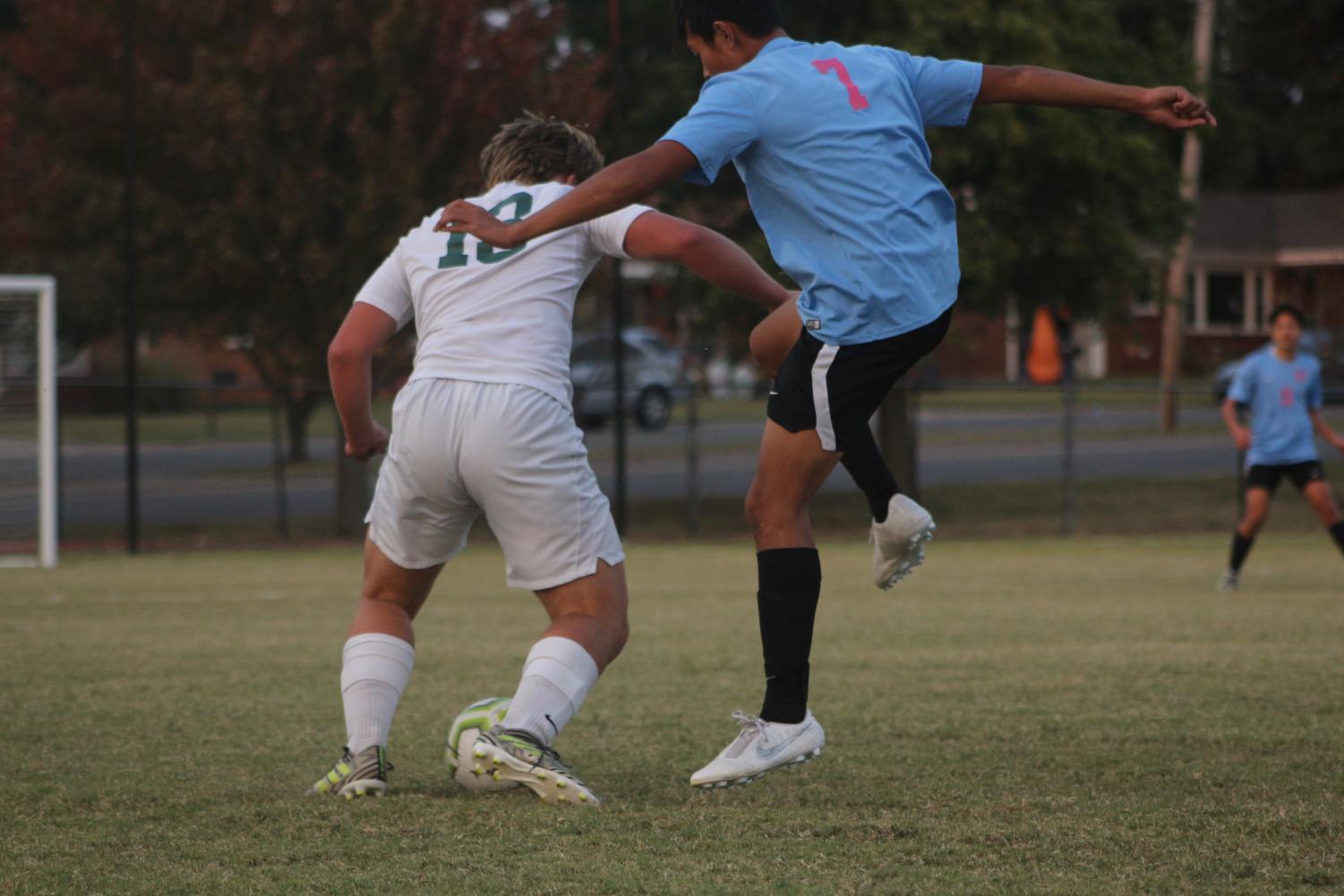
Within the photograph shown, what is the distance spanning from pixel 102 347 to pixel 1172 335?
28321mm

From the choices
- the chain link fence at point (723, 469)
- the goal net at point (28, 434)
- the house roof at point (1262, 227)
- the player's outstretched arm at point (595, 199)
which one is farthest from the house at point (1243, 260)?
the player's outstretched arm at point (595, 199)

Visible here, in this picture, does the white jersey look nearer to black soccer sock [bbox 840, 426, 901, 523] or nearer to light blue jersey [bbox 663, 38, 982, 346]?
light blue jersey [bbox 663, 38, 982, 346]

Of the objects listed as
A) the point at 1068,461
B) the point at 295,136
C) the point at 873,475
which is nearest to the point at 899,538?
the point at 873,475

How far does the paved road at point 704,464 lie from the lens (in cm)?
2061

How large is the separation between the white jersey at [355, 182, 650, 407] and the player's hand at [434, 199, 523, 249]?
352mm

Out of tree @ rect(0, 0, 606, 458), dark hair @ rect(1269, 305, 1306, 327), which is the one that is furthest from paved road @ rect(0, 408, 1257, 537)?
dark hair @ rect(1269, 305, 1306, 327)

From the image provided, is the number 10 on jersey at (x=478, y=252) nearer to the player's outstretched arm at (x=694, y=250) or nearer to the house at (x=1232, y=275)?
the player's outstretched arm at (x=694, y=250)

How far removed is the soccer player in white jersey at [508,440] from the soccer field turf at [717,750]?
0.96 feet

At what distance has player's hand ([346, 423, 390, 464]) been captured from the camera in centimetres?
490

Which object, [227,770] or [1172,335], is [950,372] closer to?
[1172,335]

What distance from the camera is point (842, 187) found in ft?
14.2

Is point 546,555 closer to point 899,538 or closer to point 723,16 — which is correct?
point 899,538

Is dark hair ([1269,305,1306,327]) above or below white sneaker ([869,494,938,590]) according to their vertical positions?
above

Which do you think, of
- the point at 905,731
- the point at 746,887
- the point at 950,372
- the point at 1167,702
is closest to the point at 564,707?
the point at 746,887
